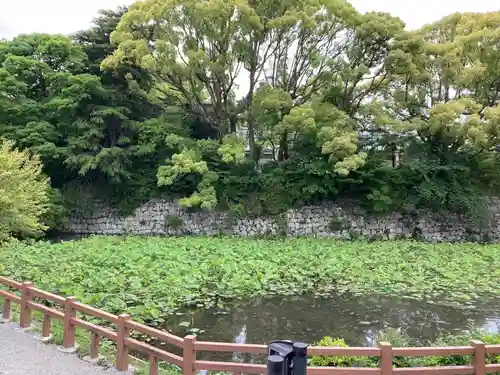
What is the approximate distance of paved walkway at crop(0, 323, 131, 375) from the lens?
17.4 feet

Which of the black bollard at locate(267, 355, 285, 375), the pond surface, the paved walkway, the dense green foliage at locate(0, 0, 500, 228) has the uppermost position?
the dense green foliage at locate(0, 0, 500, 228)

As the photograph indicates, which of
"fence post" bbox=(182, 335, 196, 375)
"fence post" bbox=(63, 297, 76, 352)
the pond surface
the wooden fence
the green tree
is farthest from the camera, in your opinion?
the green tree

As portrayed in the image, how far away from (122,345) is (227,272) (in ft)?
19.1

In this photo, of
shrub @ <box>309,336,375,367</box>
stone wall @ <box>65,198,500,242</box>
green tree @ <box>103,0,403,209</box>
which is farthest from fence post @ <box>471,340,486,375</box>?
stone wall @ <box>65,198,500,242</box>

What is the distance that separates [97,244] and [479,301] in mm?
11773

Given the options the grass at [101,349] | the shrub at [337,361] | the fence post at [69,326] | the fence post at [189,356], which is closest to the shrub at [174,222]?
the grass at [101,349]

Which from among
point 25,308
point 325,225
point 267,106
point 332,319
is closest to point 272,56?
point 267,106

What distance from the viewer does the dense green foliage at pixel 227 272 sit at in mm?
9211

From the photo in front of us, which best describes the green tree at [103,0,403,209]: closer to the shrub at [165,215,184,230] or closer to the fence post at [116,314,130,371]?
the shrub at [165,215,184,230]

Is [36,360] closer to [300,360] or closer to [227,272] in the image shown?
[300,360]

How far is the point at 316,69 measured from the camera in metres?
20.5

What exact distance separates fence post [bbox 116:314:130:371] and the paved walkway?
0.09m

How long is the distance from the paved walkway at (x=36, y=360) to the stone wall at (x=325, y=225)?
1429cm

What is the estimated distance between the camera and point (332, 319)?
8.65m
